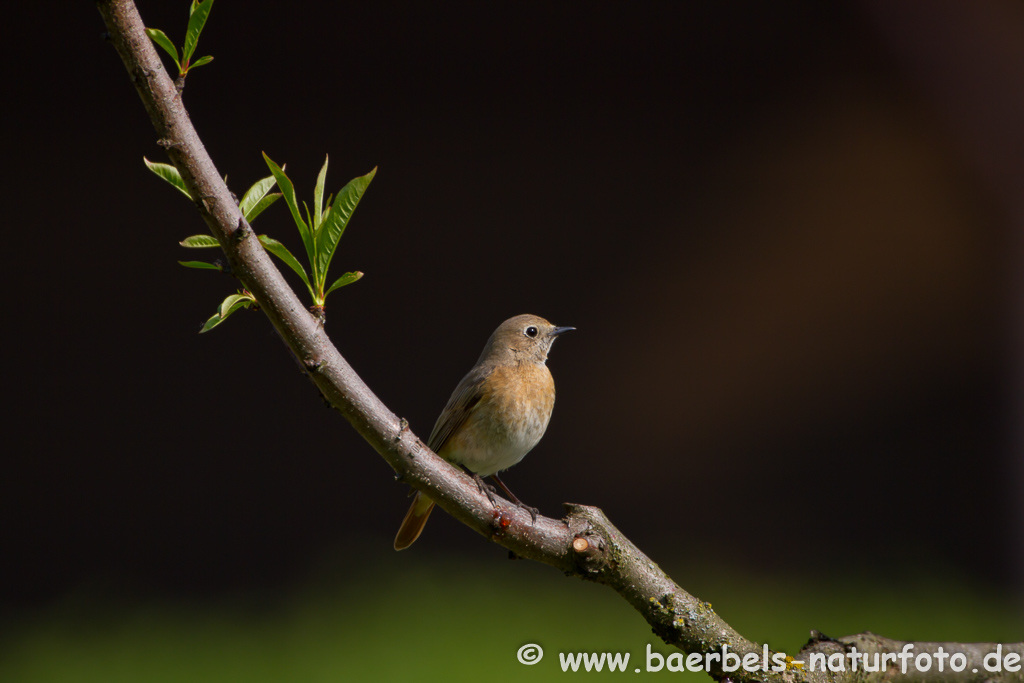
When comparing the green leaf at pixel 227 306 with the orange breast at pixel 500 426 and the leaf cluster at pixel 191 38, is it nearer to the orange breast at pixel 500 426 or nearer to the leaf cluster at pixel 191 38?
the leaf cluster at pixel 191 38

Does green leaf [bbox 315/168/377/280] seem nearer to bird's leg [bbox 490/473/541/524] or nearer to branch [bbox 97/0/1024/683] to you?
branch [bbox 97/0/1024/683]

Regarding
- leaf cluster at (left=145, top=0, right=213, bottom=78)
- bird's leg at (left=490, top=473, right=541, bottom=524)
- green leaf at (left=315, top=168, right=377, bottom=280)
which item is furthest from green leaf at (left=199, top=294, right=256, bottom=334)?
bird's leg at (left=490, top=473, right=541, bottom=524)

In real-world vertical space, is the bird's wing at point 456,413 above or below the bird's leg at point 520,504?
above

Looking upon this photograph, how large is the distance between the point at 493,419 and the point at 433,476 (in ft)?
3.20

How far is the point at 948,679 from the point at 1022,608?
14.4 feet

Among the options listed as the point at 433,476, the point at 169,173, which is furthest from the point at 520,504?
the point at 169,173

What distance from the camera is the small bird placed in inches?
98.9

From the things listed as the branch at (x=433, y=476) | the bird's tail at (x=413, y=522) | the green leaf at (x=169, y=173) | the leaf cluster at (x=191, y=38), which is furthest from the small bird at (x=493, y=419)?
the leaf cluster at (x=191, y=38)

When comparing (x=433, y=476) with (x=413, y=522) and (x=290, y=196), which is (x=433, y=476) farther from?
(x=413, y=522)

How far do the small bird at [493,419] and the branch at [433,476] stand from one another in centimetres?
63

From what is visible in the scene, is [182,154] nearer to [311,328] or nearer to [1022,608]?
[311,328]

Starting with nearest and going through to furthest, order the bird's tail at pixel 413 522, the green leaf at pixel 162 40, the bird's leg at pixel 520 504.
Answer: the green leaf at pixel 162 40
the bird's leg at pixel 520 504
the bird's tail at pixel 413 522

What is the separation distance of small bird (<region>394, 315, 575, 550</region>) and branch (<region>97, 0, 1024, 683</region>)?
2.07ft

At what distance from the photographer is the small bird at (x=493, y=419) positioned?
251 cm
